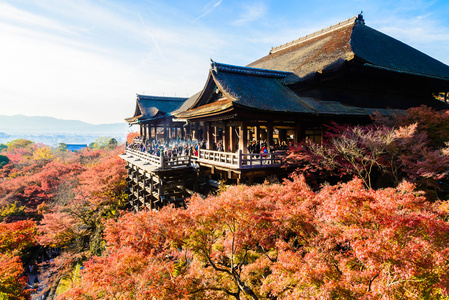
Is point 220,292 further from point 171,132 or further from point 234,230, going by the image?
point 171,132

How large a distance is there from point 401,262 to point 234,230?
3855mm

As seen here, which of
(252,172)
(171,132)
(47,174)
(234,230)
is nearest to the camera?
(234,230)

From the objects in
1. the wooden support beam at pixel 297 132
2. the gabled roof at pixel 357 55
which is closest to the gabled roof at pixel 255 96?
the wooden support beam at pixel 297 132

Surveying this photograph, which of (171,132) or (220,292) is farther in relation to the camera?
(171,132)

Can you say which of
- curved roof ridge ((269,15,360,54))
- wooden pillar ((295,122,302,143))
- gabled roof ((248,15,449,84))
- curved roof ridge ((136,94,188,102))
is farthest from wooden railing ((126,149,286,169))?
curved roof ridge ((269,15,360,54))

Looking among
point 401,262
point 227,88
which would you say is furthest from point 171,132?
point 401,262

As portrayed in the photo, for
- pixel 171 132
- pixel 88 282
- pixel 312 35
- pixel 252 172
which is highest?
pixel 312 35

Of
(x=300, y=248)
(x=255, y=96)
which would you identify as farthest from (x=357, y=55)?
(x=300, y=248)

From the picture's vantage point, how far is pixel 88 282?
27.3 feet

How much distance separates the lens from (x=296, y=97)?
1418 centimetres

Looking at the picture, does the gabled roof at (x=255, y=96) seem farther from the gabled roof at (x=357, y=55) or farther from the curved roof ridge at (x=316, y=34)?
the curved roof ridge at (x=316, y=34)

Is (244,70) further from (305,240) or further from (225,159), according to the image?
(305,240)

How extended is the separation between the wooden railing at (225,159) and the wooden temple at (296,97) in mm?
47

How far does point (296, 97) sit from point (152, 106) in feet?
59.4
